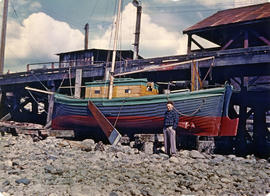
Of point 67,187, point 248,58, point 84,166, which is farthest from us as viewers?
point 248,58

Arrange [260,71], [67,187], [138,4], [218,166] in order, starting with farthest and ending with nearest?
[138,4], [260,71], [218,166], [67,187]

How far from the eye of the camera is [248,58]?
10547 mm

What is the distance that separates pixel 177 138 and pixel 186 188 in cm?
535

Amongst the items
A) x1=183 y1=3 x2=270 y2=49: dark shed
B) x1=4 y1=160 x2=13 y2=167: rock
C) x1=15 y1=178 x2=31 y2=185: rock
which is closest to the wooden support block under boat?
x1=4 y1=160 x2=13 y2=167: rock

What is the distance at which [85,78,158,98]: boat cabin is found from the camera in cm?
1193

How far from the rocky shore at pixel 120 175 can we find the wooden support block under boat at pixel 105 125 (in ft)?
7.41

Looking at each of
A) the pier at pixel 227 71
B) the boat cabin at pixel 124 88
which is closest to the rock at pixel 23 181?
the boat cabin at pixel 124 88

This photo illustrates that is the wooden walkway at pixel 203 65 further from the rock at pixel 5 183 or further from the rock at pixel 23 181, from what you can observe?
the rock at pixel 5 183

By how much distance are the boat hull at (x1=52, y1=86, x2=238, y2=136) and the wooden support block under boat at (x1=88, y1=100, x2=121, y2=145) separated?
27 centimetres

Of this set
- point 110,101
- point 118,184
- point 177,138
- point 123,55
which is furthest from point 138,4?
point 118,184

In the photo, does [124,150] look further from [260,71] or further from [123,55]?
[123,55]

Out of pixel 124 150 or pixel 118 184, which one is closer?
pixel 118 184

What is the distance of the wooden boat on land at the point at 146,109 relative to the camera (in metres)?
10.5

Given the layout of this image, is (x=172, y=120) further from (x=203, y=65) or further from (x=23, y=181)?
(x=23, y=181)
